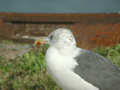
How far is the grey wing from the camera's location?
1.91 meters

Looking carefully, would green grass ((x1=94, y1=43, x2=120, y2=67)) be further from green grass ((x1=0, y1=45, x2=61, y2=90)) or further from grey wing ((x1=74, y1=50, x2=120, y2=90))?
grey wing ((x1=74, y1=50, x2=120, y2=90))

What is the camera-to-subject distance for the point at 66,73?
6.22 ft

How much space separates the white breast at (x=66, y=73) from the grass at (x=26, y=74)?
744 mm

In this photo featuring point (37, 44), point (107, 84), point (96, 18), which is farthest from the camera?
A: point (96, 18)

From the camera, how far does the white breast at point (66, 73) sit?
1894mm

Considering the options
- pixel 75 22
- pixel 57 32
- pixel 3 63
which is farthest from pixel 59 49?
pixel 75 22

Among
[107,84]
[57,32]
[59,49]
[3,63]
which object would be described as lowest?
[3,63]

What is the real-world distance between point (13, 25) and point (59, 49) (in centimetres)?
366

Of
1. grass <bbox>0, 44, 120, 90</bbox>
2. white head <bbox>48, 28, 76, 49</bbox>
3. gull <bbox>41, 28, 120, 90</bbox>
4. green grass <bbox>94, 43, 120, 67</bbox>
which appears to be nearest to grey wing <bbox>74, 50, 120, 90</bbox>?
gull <bbox>41, 28, 120, 90</bbox>

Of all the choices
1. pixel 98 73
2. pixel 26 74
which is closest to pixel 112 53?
pixel 26 74

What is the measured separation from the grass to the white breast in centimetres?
74

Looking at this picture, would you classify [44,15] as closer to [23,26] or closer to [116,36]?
[23,26]

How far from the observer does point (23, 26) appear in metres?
5.47

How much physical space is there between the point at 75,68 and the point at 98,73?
0.71ft
